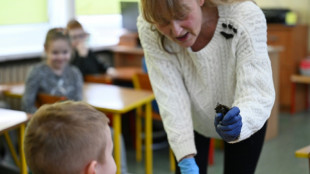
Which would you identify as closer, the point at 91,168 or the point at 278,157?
the point at 91,168

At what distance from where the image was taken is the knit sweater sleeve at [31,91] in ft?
9.63

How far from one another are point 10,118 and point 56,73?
3.26 feet

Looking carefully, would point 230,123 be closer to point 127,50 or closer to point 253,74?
point 253,74

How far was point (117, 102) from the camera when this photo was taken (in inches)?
115

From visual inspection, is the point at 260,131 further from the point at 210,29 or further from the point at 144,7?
the point at 144,7

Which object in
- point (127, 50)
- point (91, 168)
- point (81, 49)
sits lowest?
point (127, 50)

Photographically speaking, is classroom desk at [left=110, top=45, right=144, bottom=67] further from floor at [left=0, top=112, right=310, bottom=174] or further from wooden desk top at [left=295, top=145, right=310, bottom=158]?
wooden desk top at [left=295, top=145, right=310, bottom=158]

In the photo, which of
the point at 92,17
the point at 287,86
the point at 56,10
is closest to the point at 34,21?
the point at 56,10

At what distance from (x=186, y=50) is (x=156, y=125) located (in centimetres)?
300

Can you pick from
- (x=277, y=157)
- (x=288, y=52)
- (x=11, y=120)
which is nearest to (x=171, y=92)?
(x=11, y=120)

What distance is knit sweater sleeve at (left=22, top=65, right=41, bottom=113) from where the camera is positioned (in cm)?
293

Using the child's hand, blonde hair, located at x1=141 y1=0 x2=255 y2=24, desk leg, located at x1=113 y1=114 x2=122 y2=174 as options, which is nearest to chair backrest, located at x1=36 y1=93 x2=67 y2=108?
desk leg, located at x1=113 y1=114 x2=122 y2=174

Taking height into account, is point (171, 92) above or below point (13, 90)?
above

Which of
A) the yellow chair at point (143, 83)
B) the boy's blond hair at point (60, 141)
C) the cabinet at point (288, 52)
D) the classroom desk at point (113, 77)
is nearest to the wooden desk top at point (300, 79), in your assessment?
the cabinet at point (288, 52)
